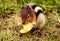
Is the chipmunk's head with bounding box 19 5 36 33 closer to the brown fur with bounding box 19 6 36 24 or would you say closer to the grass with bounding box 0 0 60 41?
the brown fur with bounding box 19 6 36 24

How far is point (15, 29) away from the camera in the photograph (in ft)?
16.7

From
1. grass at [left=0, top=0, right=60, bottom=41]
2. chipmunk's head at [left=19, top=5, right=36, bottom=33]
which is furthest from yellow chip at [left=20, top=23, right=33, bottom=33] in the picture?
grass at [left=0, top=0, right=60, bottom=41]

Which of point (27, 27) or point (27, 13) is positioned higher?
point (27, 13)

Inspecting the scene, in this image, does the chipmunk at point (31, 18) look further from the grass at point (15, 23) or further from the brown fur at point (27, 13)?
the grass at point (15, 23)

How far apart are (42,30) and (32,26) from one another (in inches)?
16.3

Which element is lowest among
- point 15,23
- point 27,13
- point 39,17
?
point 15,23

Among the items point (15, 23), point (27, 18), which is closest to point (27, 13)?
point (27, 18)

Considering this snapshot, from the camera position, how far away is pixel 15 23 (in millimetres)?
5227

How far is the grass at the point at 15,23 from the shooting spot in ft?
15.8

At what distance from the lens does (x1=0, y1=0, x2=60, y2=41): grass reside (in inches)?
189

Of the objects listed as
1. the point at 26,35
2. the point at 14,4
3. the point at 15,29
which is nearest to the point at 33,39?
the point at 26,35

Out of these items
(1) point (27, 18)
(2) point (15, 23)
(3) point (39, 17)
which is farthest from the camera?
(2) point (15, 23)

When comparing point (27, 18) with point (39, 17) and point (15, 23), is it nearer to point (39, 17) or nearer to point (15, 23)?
point (39, 17)

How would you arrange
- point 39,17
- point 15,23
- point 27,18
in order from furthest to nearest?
point 15,23 → point 39,17 → point 27,18
